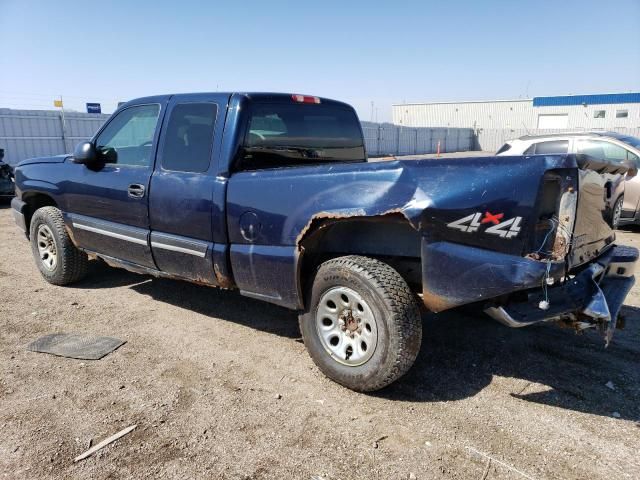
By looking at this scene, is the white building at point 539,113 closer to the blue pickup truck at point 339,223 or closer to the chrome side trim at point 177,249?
the blue pickup truck at point 339,223

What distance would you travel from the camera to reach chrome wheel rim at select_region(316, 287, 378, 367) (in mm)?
3057

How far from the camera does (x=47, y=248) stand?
18.0ft

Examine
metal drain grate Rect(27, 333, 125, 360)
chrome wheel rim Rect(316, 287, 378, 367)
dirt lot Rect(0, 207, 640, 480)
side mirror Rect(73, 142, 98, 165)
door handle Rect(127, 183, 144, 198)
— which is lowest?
dirt lot Rect(0, 207, 640, 480)

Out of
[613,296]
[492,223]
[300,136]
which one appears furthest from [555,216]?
[300,136]

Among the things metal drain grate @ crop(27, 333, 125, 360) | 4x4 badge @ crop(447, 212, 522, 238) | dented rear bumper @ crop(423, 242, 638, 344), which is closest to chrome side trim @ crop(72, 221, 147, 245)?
metal drain grate @ crop(27, 333, 125, 360)

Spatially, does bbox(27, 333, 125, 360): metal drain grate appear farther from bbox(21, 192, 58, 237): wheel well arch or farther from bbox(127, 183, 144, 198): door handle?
bbox(21, 192, 58, 237): wheel well arch

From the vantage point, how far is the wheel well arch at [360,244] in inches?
124

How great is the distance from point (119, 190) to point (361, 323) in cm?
260

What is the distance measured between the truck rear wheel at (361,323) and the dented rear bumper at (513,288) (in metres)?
0.21

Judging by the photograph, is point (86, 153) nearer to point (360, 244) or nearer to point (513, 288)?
point (360, 244)

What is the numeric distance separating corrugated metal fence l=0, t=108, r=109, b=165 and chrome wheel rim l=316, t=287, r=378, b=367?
1558 centimetres

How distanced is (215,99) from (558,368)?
3.26m

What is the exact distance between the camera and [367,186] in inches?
115

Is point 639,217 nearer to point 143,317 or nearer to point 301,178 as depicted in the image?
point 301,178
